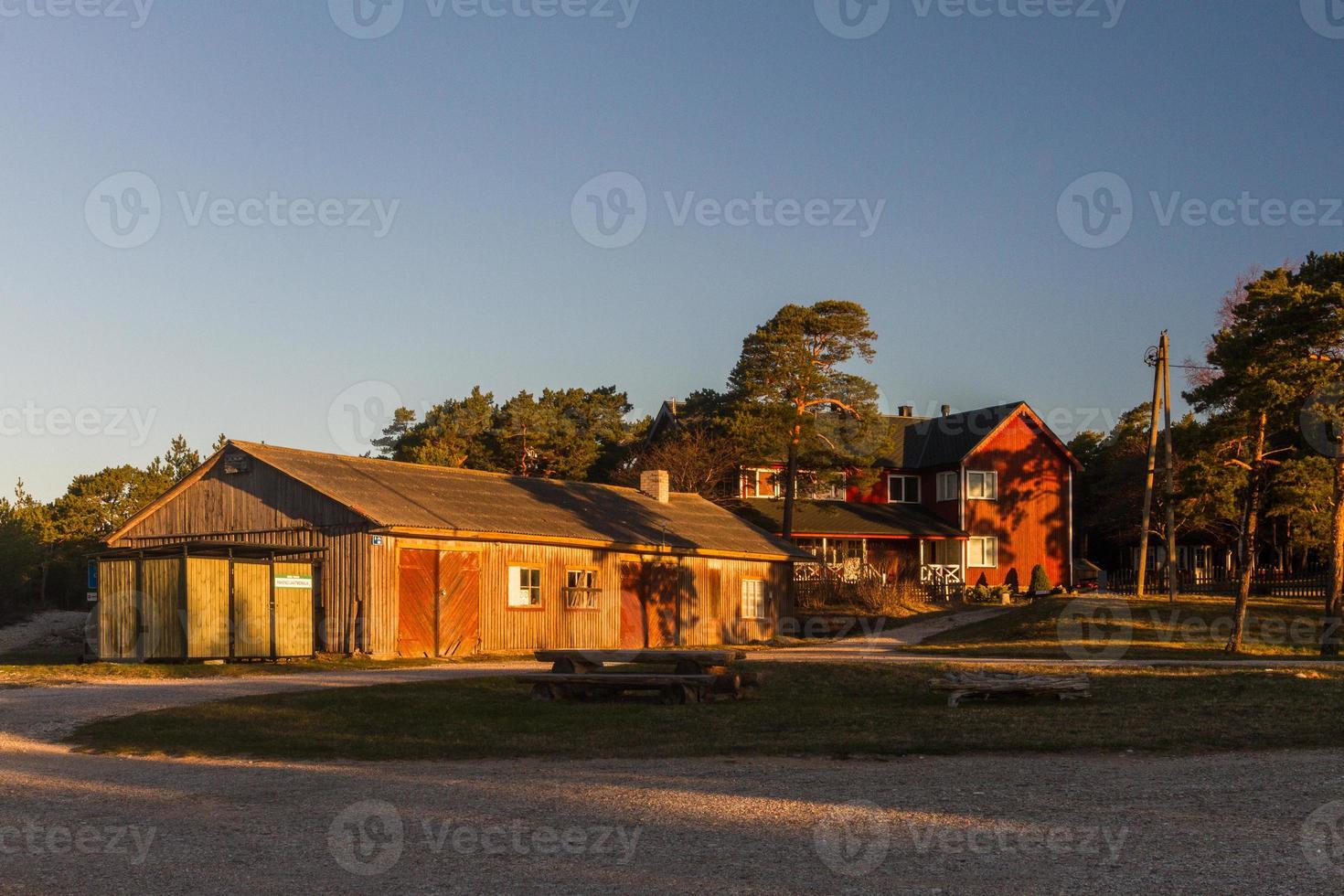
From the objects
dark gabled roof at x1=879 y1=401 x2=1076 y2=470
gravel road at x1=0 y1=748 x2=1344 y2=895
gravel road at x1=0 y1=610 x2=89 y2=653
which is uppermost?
dark gabled roof at x1=879 y1=401 x2=1076 y2=470

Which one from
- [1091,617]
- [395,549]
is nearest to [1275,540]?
[1091,617]

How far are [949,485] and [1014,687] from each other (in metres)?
38.6

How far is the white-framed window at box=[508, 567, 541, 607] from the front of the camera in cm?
3098

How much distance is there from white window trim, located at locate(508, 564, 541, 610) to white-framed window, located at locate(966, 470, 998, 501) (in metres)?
27.3

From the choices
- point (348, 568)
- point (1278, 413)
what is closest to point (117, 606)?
point (348, 568)

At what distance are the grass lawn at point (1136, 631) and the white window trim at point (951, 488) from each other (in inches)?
587

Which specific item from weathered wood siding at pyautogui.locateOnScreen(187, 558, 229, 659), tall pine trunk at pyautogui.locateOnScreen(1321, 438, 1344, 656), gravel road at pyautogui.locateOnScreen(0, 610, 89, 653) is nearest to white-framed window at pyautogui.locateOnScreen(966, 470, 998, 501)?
tall pine trunk at pyautogui.locateOnScreen(1321, 438, 1344, 656)

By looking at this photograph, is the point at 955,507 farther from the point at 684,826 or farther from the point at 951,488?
Result: the point at 684,826

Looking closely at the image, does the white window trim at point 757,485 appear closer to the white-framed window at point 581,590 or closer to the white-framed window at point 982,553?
the white-framed window at point 982,553

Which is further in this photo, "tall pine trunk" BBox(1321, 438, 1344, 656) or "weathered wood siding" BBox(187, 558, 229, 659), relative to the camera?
"tall pine trunk" BBox(1321, 438, 1344, 656)

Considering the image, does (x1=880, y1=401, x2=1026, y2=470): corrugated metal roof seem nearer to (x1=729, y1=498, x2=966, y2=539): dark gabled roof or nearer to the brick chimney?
(x1=729, y1=498, x2=966, y2=539): dark gabled roof

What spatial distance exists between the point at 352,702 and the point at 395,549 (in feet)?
36.8

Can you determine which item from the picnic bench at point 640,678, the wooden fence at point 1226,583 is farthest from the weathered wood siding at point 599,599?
the wooden fence at point 1226,583

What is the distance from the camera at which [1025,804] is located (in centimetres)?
945
